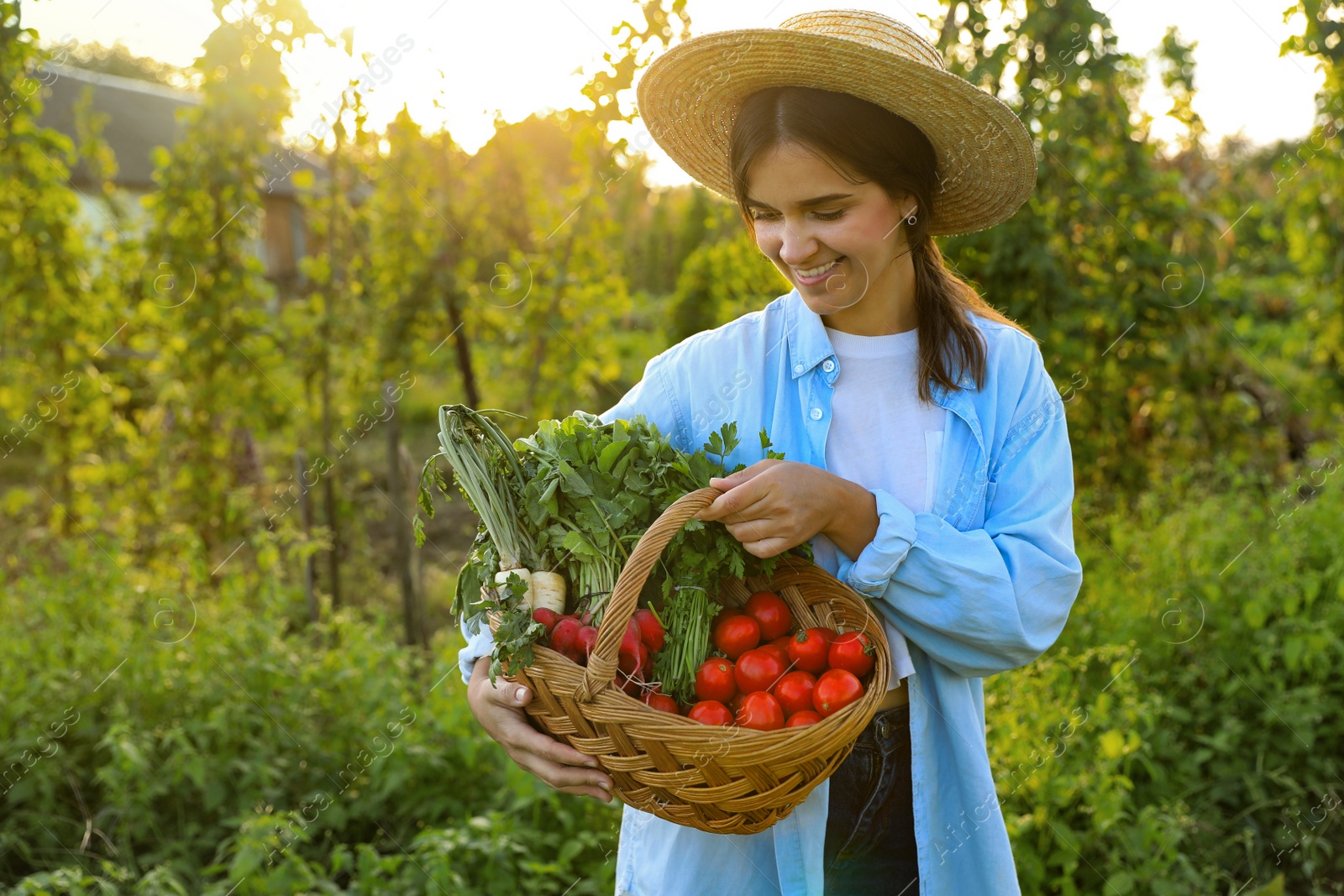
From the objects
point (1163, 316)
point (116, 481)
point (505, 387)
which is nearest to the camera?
point (1163, 316)

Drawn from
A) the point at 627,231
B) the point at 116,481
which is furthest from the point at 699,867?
the point at 627,231

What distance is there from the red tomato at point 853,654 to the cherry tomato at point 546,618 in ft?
1.29

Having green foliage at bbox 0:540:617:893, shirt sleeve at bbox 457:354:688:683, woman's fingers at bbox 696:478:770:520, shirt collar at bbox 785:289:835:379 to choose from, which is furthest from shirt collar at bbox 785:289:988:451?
green foliage at bbox 0:540:617:893


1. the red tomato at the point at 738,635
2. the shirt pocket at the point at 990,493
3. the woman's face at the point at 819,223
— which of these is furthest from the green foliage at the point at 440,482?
the shirt pocket at the point at 990,493

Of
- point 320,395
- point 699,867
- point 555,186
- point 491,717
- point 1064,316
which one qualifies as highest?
point 555,186

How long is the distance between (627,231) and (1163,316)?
37.1ft

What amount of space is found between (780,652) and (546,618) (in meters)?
0.34

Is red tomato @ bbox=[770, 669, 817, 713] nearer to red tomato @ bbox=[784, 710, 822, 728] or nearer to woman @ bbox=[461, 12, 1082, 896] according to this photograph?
red tomato @ bbox=[784, 710, 822, 728]

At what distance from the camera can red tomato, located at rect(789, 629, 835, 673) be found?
52.7 inches

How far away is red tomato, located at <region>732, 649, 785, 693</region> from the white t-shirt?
0.18m

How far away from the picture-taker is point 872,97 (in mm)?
1427

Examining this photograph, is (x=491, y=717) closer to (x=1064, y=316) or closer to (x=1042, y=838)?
(x=1042, y=838)

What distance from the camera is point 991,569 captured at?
1277 mm

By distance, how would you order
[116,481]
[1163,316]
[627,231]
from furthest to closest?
[627,231]
[116,481]
[1163,316]
